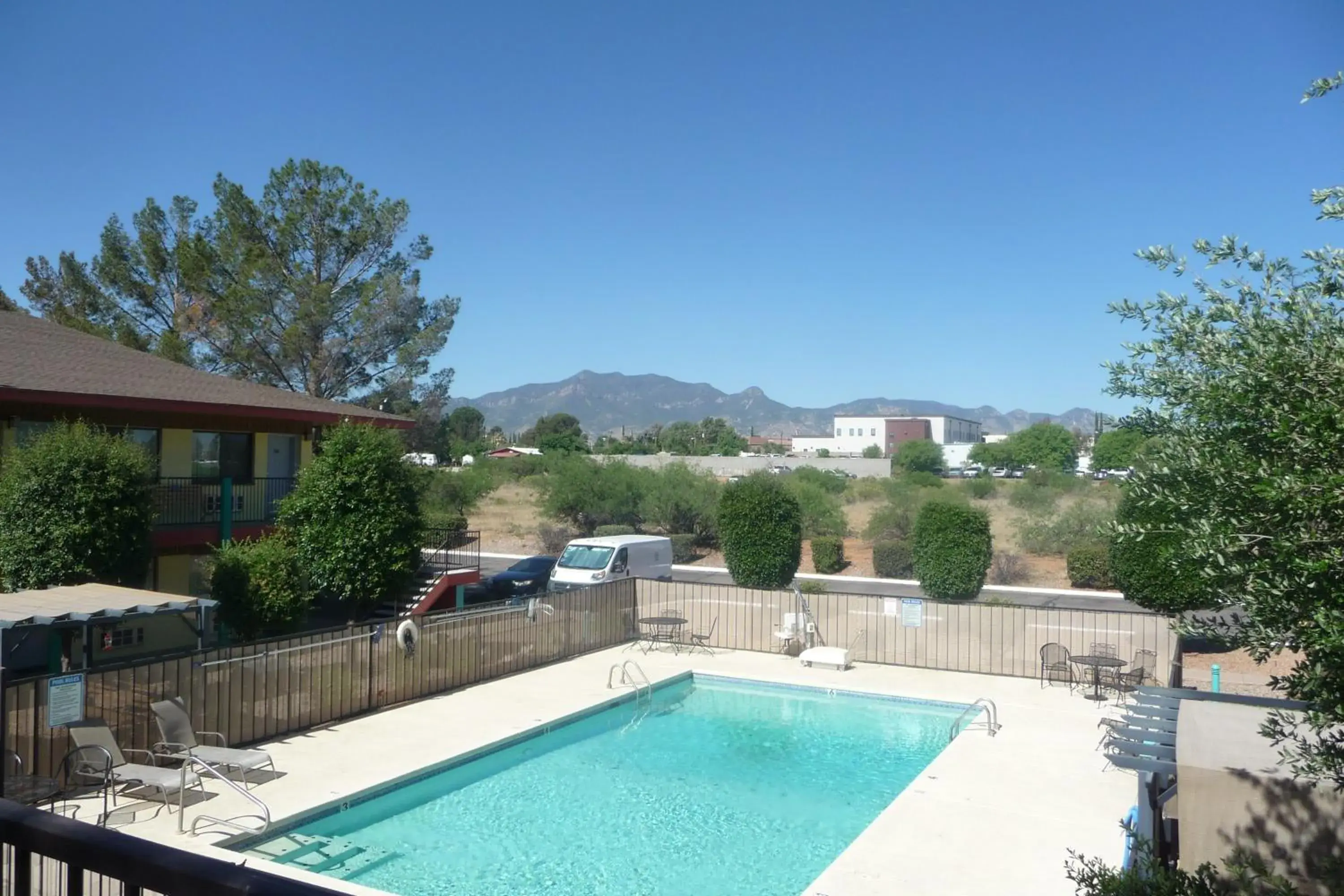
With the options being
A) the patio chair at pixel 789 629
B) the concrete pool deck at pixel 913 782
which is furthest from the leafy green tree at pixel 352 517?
the patio chair at pixel 789 629

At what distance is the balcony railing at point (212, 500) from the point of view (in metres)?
19.7

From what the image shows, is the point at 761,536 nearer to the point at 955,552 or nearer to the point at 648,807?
the point at 955,552

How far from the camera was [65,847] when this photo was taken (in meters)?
2.07

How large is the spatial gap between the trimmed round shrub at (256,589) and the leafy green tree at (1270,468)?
599 inches

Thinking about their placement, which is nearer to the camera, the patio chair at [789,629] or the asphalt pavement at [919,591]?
the patio chair at [789,629]

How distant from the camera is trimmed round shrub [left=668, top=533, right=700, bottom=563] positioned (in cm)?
4062

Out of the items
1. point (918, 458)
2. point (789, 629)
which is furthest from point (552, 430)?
point (789, 629)

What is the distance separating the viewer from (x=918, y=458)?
11381 cm

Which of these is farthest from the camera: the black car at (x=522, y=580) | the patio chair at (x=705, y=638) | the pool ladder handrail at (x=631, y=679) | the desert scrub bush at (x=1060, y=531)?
the desert scrub bush at (x=1060, y=531)

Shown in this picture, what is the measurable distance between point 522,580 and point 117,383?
11055mm

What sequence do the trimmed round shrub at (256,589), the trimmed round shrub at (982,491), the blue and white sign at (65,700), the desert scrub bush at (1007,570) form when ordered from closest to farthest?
1. the blue and white sign at (65,700)
2. the trimmed round shrub at (256,589)
3. the desert scrub bush at (1007,570)
4. the trimmed round shrub at (982,491)

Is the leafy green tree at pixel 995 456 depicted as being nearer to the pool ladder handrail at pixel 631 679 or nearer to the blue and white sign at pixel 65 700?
the pool ladder handrail at pixel 631 679

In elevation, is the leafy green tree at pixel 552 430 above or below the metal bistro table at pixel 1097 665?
above

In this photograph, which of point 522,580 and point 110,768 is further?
point 522,580
